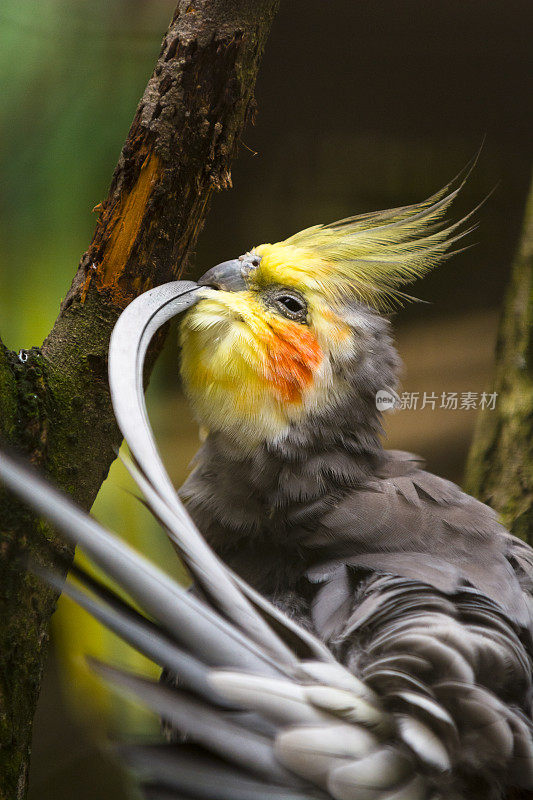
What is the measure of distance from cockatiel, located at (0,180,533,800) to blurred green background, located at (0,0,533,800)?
0.31ft

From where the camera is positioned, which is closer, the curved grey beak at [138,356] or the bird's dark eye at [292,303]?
the curved grey beak at [138,356]

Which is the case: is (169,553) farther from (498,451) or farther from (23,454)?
(498,451)

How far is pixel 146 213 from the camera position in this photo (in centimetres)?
94

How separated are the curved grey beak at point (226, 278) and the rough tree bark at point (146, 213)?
0.19ft

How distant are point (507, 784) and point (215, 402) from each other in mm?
627

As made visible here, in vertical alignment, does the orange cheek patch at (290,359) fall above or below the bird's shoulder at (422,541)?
above

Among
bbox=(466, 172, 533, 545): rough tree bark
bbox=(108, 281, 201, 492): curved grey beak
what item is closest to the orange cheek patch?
bbox=(108, 281, 201, 492): curved grey beak

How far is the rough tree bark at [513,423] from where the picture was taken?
4.14 feet

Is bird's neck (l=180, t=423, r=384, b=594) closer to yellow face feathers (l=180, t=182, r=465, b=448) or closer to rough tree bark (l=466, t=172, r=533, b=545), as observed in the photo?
yellow face feathers (l=180, t=182, r=465, b=448)

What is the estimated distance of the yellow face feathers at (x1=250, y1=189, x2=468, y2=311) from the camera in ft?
3.39

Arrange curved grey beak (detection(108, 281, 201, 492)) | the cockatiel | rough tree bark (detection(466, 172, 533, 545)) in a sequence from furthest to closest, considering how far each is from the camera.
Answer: rough tree bark (detection(466, 172, 533, 545))
curved grey beak (detection(108, 281, 201, 492))
the cockatiel

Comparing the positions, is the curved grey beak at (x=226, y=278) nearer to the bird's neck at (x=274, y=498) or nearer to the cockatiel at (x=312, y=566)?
the cockatiel at (x=312, y=566)

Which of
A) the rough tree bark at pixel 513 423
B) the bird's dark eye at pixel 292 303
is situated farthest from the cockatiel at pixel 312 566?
the rough tree bark at pixel 513 423

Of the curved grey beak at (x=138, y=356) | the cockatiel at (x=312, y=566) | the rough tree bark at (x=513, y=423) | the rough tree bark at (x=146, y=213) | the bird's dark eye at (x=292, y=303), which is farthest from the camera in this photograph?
the rough tree bark at (x=513, y=423)
